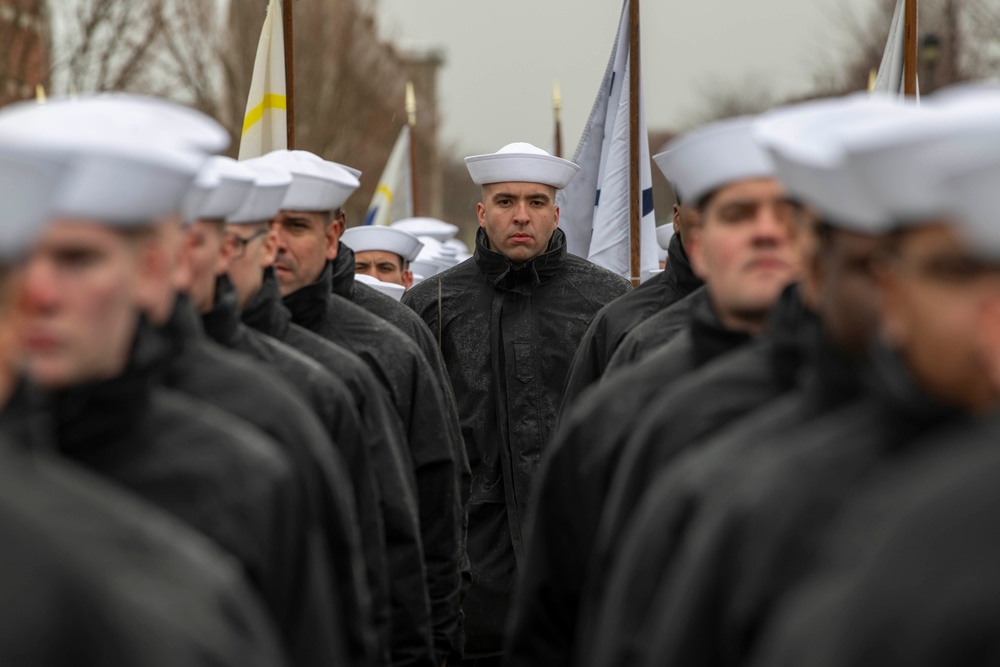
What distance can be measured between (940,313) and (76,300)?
4.58ft

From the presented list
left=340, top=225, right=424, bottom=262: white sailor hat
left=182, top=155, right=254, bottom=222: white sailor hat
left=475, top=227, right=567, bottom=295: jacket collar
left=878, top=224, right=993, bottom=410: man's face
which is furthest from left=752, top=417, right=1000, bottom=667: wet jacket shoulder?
left=340, top=225, right=424, bottom=262: white sailor hat

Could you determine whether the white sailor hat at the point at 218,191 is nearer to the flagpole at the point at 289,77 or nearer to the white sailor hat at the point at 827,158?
the white sailor hat at the point at 827,158

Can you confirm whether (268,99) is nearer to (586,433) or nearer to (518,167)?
(518,167)

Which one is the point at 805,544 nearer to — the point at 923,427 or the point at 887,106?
the point at 923,427

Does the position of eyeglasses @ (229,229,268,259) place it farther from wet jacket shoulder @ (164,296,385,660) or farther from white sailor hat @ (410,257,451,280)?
white sailor hat @ (410,257,451,280)

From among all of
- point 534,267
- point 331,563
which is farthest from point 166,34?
point 331,563

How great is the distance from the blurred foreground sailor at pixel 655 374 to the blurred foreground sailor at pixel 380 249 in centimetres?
573

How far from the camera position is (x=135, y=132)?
342cm

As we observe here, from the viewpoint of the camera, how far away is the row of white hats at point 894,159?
7.95 ft

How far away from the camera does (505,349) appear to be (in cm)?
821

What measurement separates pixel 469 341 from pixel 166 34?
1673cm

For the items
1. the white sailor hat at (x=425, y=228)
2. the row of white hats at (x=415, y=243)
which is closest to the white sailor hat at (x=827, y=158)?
the row of white hats at (x=415, y=243)

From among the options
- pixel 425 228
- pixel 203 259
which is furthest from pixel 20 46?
pixel 203 259

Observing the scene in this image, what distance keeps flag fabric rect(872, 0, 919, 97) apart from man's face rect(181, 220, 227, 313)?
5.41m
